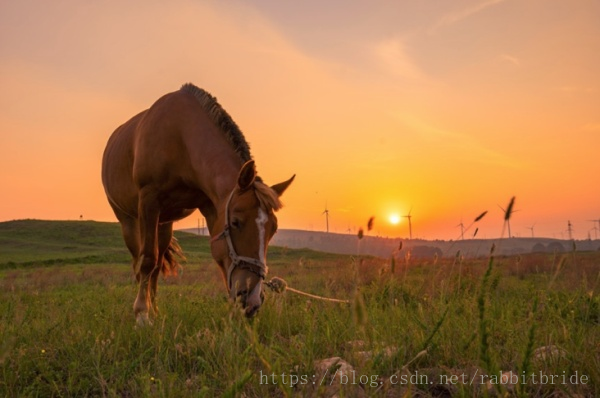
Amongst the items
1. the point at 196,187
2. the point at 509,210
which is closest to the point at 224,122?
the point at 196,187

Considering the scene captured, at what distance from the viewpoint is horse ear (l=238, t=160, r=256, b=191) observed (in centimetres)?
516

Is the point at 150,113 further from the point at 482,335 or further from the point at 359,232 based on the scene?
Result: the point at 482,335

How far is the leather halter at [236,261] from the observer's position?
5.01m

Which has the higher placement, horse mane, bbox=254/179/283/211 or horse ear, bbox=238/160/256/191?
horse ear, bbox=238/160/256/191

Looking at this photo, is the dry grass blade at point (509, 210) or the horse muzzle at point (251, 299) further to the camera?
the horse muzzle at point (251, 299)

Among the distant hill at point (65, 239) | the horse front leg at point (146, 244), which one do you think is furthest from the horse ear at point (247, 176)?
the distant hill at point (65, 239)

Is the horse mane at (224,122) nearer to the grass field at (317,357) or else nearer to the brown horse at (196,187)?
the brown horse at (196,187)

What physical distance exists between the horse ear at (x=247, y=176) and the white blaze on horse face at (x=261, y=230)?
36 centimetres

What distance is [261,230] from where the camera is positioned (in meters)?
5.12

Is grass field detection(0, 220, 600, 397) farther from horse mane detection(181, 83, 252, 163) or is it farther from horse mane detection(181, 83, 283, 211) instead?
horse mane detection(181, 83, 252, 163)

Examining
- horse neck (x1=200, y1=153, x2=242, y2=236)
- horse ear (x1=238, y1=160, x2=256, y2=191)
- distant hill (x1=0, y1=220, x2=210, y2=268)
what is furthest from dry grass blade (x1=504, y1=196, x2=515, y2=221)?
distant hill (x1=0, y1=220, x2=210, y2=268)

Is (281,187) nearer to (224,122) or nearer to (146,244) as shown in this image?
(224,122)

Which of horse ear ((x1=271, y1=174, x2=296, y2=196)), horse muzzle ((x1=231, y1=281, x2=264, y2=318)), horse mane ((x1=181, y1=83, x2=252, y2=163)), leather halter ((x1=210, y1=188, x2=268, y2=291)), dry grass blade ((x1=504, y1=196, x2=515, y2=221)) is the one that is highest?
horse mane ((x1=181, y1=83, x2=252, y2=163))

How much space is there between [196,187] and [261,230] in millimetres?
1986
